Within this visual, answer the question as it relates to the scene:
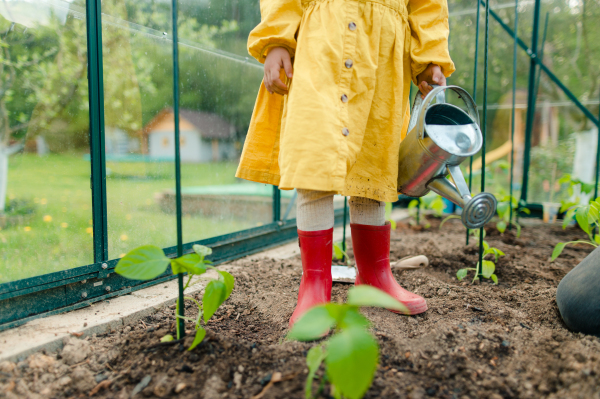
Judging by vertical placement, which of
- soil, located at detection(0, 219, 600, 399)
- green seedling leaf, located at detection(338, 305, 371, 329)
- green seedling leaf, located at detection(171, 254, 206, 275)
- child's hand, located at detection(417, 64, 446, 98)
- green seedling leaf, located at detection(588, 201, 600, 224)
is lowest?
soil, located at detection(0, 219, 600, 399)

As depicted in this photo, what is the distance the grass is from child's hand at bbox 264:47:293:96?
2.29 feet

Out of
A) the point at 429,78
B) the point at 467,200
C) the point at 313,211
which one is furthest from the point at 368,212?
the point at 429,78

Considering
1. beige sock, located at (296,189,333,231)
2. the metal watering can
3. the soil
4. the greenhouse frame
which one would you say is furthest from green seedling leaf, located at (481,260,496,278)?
beige sock, located at (296,189,333,231)

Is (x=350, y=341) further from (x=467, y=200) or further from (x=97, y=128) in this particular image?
(x=97, y=128)

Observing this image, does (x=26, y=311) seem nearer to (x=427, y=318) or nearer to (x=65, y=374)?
(x=65, y=374)

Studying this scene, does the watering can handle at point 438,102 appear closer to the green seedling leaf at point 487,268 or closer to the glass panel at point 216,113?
the green seedling leaf at point 487,268

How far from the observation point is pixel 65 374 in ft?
2.71

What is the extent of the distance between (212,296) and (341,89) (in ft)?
2.01

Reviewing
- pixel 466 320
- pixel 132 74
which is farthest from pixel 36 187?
pixel 466 320

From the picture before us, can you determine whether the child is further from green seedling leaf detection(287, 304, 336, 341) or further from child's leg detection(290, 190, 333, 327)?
green seedling leaf detection(287, 304, 336, 341)

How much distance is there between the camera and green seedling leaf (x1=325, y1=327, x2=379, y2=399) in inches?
19.2

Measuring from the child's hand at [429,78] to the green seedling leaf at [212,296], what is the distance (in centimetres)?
85

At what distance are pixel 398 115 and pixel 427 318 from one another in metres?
0.60

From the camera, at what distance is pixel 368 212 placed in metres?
1.19
